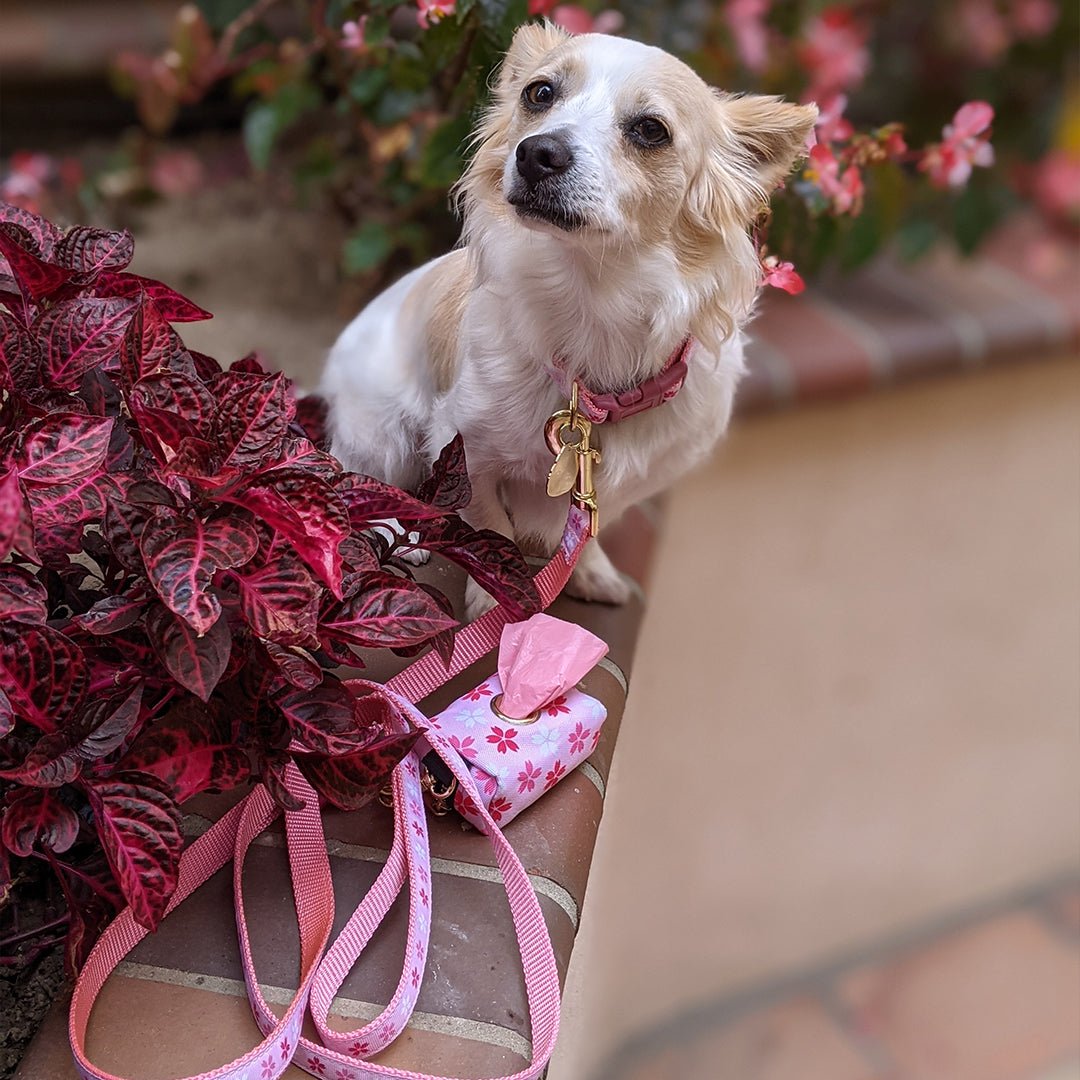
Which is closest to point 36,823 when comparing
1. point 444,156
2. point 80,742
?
point 80,742

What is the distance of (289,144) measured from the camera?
8.57ft

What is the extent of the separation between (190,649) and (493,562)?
1.09ft

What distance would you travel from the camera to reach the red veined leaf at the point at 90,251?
1067 millimetres

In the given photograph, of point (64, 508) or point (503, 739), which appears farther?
point (503, 739)

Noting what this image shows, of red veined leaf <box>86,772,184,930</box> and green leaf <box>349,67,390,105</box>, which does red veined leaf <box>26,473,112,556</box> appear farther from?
Answer: green leaf <box>349,67,390,105</box>

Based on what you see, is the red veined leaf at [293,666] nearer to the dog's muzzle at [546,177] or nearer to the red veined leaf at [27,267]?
the red veined leaf at [27,267]

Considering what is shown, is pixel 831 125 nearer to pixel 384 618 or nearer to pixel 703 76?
pixel 703 76

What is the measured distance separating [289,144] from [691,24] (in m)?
0.92

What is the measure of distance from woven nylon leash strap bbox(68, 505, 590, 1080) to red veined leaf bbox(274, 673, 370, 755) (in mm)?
60

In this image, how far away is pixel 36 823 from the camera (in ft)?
2.96

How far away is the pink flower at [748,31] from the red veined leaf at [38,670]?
5.89 ft

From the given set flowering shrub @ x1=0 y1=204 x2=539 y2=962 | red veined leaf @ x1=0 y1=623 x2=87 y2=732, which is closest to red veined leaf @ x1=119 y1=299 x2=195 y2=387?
flowering shrub @ x1=0 y1=204 x2=539 y2=962

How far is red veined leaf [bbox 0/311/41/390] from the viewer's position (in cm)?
96

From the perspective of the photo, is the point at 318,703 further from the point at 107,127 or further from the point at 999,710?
the point at 107,127
